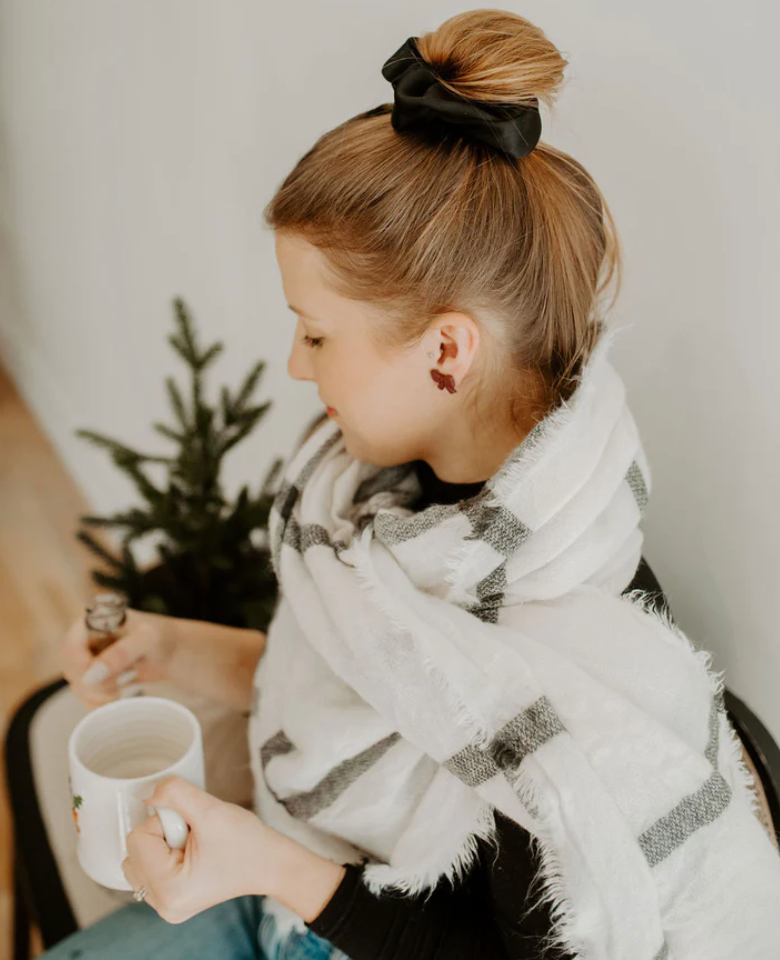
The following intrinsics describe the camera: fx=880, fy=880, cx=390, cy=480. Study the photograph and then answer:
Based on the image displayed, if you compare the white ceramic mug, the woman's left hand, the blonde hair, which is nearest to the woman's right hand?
the white ceramic mug

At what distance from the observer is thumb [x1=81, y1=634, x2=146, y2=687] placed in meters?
0.93

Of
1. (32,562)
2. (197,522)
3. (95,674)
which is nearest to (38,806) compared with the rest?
(95,674)

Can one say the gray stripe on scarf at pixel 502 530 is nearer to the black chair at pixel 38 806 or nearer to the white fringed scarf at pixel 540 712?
the white fringed scarf at pixel 540 712

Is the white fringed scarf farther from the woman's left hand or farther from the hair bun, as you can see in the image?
the hair bun

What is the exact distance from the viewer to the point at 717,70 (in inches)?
28.7

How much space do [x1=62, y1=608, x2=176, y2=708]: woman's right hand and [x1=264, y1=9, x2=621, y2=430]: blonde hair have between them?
1.50 feet

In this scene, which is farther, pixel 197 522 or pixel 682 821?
pixel 197 522

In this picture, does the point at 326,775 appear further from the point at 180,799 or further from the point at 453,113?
the point at 453,113

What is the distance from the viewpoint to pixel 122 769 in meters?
0.82

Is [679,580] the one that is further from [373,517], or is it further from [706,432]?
[373,517]

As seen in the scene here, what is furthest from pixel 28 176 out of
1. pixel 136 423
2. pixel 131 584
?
pixel 131 584

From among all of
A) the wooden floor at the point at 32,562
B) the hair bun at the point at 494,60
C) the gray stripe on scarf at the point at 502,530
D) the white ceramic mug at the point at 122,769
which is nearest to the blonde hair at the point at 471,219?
the hair bun at the point at 494,60

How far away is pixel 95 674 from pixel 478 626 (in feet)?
1.47

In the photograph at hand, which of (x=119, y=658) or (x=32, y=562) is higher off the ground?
(x=119, y=658)
